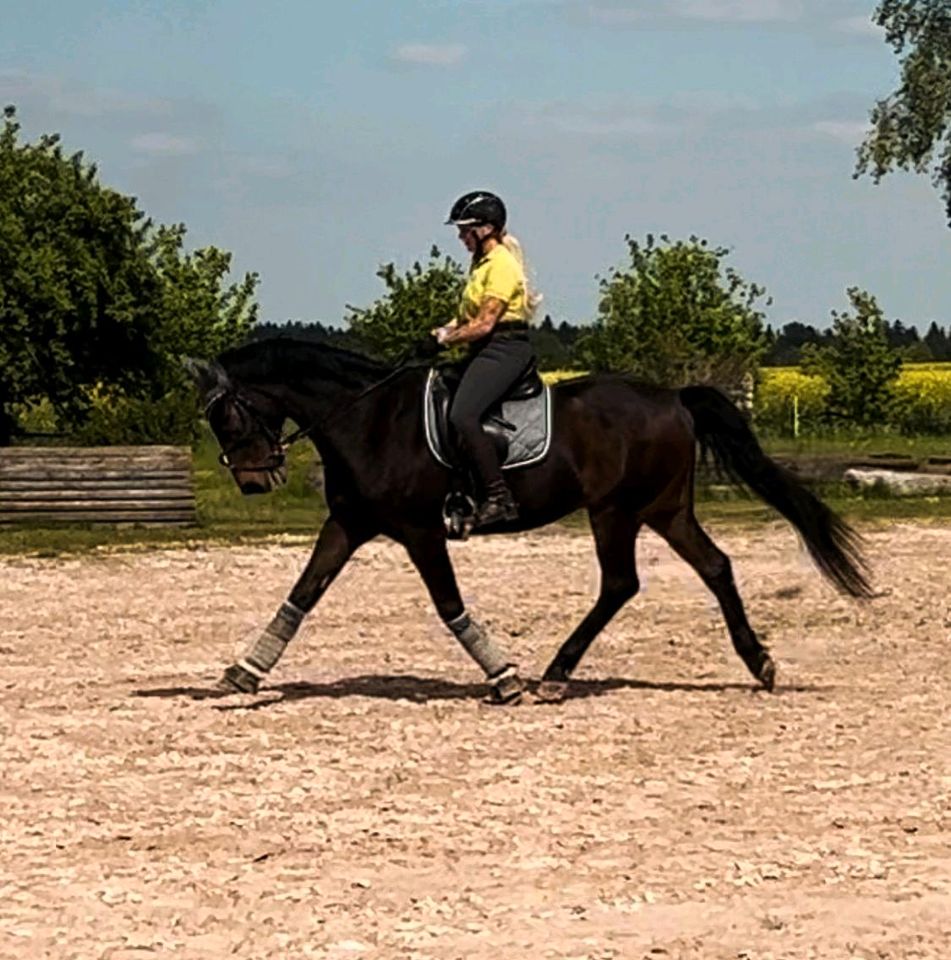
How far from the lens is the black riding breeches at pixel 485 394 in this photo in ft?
35.6

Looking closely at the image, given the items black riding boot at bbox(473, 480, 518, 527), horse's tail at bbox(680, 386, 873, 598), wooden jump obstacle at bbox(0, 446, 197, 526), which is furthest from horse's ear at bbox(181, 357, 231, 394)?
wooden jump obstacle at bbox(0, 446, 197, 526)

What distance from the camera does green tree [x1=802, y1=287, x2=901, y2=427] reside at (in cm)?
5569

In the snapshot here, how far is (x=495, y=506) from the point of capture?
10.9 meters

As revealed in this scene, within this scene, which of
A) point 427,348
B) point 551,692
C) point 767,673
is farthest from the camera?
point 767,673

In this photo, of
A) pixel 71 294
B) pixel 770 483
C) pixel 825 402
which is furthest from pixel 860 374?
pixel 770 483

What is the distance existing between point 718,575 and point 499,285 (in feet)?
6.79

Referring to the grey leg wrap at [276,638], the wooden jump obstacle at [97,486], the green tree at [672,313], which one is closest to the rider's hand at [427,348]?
the grey leg wrap at [276,638]

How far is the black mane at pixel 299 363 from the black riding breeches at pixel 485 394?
585mm

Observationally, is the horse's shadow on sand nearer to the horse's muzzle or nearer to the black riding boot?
the black riding boot

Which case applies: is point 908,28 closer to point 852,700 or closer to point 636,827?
point 852,700

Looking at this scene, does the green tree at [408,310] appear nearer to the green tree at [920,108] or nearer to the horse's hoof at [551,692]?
the green tree at [920,108]

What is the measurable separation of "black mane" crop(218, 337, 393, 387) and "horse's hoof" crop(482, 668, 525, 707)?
1.67m

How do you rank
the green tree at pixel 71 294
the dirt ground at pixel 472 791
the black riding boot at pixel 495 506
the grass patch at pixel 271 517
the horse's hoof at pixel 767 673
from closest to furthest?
1. the dirt ground at pixel 472 791
2. the black riding boot at pixel 495 506
3. the horse's hoof at pixel 767 673
4. the grass patch at pixel 271 517
5. the green tree at pixel 71 294

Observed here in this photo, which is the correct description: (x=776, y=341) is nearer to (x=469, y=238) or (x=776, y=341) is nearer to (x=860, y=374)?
(x=860, y=374)
